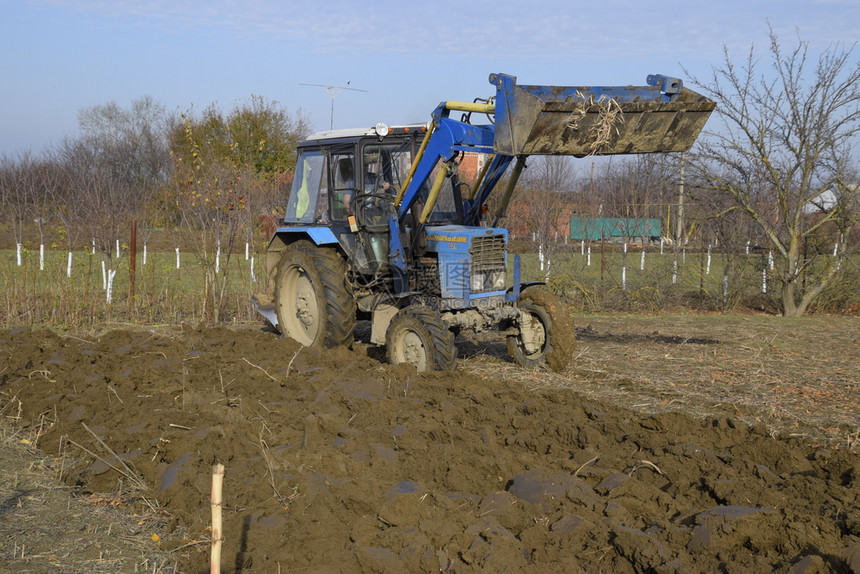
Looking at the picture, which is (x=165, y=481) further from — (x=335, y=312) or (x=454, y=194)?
(x=454, y=194)

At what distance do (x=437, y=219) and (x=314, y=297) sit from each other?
178cm

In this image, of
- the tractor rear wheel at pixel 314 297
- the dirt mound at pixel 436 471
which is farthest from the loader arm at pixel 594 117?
the tractor rear wheel at pixel 314 297

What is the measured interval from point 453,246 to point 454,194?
104 centimetres

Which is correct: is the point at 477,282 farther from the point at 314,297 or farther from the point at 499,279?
the point at 314,297

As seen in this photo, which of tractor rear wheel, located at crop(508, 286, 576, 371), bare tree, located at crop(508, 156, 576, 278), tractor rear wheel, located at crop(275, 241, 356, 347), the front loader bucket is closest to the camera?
the front loader bucket

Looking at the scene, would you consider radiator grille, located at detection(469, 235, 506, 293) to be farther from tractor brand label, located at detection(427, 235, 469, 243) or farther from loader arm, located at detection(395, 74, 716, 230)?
loader arm, located at detection(395, 74, 716, 230)

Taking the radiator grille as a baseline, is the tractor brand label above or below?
above

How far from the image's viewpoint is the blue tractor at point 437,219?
22.7ft

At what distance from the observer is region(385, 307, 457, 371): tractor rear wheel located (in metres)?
7.31

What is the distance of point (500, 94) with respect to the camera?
6988 millimetres

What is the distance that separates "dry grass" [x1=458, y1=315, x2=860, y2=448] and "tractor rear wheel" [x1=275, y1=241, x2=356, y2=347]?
144 centimetres

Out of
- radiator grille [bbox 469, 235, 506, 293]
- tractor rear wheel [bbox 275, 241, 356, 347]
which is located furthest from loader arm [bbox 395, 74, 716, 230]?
tractor rear wheel [bbox 275, 241, 356, 347]

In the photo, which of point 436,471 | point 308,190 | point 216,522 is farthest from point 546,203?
point 216,522

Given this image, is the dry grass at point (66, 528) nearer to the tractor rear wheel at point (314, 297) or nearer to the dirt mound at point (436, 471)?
the dirt mound at point (436, 471)
